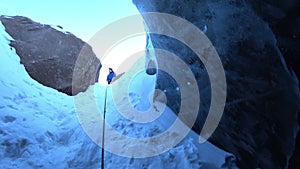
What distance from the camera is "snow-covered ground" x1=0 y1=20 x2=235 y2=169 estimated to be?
252 inches

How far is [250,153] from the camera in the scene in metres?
5.55

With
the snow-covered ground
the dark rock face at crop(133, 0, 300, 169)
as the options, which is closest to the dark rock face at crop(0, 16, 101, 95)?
Result: the snow-covered ground

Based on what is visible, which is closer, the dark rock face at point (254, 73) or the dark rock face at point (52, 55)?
the dark rock face at point (254, 73)

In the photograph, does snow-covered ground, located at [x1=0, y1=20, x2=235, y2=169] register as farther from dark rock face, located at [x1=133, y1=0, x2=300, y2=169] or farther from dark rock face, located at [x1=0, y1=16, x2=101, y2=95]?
dark rock face, located at [x1=0, y1=16, x2=101, y2=95]

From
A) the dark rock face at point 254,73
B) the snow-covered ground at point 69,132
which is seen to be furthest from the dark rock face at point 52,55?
the dark rock face at point 254,73

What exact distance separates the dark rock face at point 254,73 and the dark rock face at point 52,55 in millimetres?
9247

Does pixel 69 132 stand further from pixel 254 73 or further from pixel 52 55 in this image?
pixel 52 55

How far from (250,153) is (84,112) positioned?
6749mm

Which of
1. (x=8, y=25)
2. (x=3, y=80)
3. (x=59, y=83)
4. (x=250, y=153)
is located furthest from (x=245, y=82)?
(x=8, y=25)

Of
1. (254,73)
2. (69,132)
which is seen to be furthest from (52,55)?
(254,73)

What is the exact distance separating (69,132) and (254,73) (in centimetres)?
624

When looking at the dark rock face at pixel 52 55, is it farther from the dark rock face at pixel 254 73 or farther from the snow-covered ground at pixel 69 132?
the dark rock face at pixel 254 73

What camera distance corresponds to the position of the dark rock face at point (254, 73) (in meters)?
3.99

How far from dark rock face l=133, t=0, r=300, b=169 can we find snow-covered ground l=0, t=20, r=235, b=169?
1.16m
